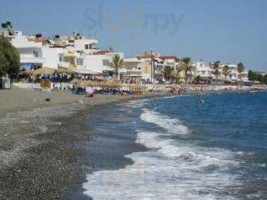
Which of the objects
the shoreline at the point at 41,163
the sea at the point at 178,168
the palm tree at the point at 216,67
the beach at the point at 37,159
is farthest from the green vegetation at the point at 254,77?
the shoreline at the point at 41,163

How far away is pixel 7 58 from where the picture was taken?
46781 mm

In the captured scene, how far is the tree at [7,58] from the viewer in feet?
148

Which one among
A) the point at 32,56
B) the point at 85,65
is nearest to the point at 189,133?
the point at 32,56

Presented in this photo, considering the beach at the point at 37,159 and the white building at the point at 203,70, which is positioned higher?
the white building at the point at 203,70

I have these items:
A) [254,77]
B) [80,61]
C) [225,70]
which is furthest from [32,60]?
[254,77]

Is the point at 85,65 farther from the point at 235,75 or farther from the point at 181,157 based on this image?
the point at 235,75

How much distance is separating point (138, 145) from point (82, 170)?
6100 millimetres

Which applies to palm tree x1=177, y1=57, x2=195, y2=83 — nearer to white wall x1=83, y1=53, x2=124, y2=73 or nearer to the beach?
white wall x1=83, y1=53, x2=124, y2=73

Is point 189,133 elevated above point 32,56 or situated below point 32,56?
below

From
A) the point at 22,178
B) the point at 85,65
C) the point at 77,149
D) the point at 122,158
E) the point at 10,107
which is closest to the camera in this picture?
the point at 22,178

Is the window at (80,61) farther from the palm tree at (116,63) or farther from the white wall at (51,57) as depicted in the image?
the palm tree at (116,63)

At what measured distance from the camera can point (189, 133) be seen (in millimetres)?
23062

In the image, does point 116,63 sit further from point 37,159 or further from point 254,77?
point 254,77

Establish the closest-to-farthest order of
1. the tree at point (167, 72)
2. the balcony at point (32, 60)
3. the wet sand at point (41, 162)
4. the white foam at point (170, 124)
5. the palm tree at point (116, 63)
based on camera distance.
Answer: the wet sand at point (41, 162) < the white foam at point (170, 124) < the balcony at point (32, 60) < the palm tree at point (116, 63) < the tree at point (167, 72)
